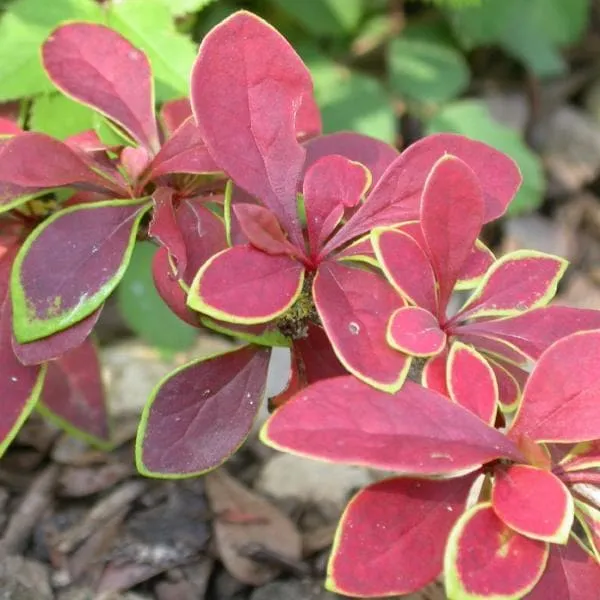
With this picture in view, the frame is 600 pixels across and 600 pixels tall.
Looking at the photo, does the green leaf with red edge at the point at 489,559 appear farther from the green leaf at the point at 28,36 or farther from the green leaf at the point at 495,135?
the green leaf at the point at 495,135

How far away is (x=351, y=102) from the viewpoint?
164 cm

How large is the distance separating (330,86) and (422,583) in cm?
128

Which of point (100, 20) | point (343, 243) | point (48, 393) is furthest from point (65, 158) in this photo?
point (100, 20)

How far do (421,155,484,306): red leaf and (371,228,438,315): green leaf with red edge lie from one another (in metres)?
0.01

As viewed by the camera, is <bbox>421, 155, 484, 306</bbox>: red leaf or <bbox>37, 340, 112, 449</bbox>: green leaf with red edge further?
<bbox>37, 340, 112, 449</bbox>: green leaf with red edge

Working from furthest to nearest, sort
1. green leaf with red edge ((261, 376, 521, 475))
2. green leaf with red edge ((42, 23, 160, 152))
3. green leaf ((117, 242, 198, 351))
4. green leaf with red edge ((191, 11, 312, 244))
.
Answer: green leaf ((117, 242, 198, 351)) → green leaf with red edge ((42, 23, 160, 152)) → green leaf with red edge ((191, 11, 312, 244)) → green leaf with red edge ((261, 376, 521, 475))

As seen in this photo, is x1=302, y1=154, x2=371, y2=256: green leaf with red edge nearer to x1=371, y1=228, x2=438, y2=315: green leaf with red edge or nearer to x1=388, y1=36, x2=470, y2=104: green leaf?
x1=371, y1=228, x2=438, y2=315: green leaf with red edge

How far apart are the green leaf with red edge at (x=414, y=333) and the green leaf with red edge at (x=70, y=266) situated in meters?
0.21

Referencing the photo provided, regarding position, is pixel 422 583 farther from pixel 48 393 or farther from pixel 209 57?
pixel 48 393

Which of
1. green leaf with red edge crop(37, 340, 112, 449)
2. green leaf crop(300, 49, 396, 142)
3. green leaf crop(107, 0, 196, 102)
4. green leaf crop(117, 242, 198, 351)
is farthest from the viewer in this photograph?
green leaf crop(300, 49, 396, 142)

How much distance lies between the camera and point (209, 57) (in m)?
0.59

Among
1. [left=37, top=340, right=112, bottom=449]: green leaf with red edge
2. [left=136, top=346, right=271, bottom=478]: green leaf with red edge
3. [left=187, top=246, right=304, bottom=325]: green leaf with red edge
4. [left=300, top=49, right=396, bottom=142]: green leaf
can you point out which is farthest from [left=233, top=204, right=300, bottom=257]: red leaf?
[left=300, top=49, right=396, bottom=142]: green leaf

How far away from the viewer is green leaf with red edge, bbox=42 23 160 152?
72cm

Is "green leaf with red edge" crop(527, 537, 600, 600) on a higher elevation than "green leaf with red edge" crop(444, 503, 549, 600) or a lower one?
lower
